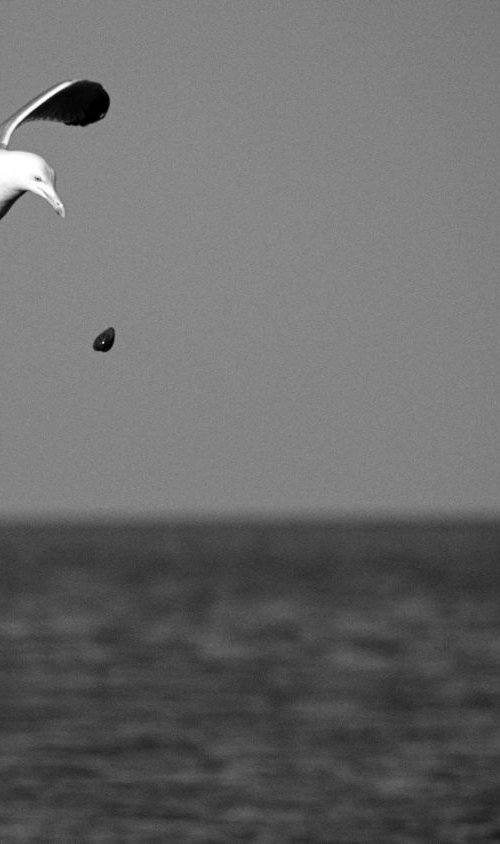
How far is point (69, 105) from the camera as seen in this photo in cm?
1405

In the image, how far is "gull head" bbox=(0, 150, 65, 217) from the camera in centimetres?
1191

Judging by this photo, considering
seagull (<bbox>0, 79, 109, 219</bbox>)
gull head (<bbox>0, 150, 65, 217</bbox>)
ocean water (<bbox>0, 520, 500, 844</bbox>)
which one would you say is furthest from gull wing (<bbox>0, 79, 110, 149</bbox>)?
ocean water (<bbox>0, 520, 500, 844</bbox>)

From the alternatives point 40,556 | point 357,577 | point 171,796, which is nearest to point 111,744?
point 171,796

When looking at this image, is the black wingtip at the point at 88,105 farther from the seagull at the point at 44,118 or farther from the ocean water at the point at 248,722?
the ocean water at the point at 248,722

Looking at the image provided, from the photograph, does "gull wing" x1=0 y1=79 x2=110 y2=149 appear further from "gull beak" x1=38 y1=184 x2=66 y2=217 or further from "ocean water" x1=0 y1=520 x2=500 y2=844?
"ocean water" x1=0 y1=520 x2=500 y2=844

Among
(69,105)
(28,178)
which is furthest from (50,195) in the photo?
(69,105)

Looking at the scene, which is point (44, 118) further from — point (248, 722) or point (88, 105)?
point (248, 722)

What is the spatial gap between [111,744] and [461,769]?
7070mm

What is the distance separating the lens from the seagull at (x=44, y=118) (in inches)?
469

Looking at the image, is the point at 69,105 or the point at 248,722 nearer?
the point at 69,105

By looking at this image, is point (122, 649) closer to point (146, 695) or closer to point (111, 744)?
point (146, 695)

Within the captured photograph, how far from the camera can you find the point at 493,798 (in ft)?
104

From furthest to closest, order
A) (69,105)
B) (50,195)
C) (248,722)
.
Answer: (248,722), (69,105), (50,195)

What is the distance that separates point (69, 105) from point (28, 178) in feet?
7.40
